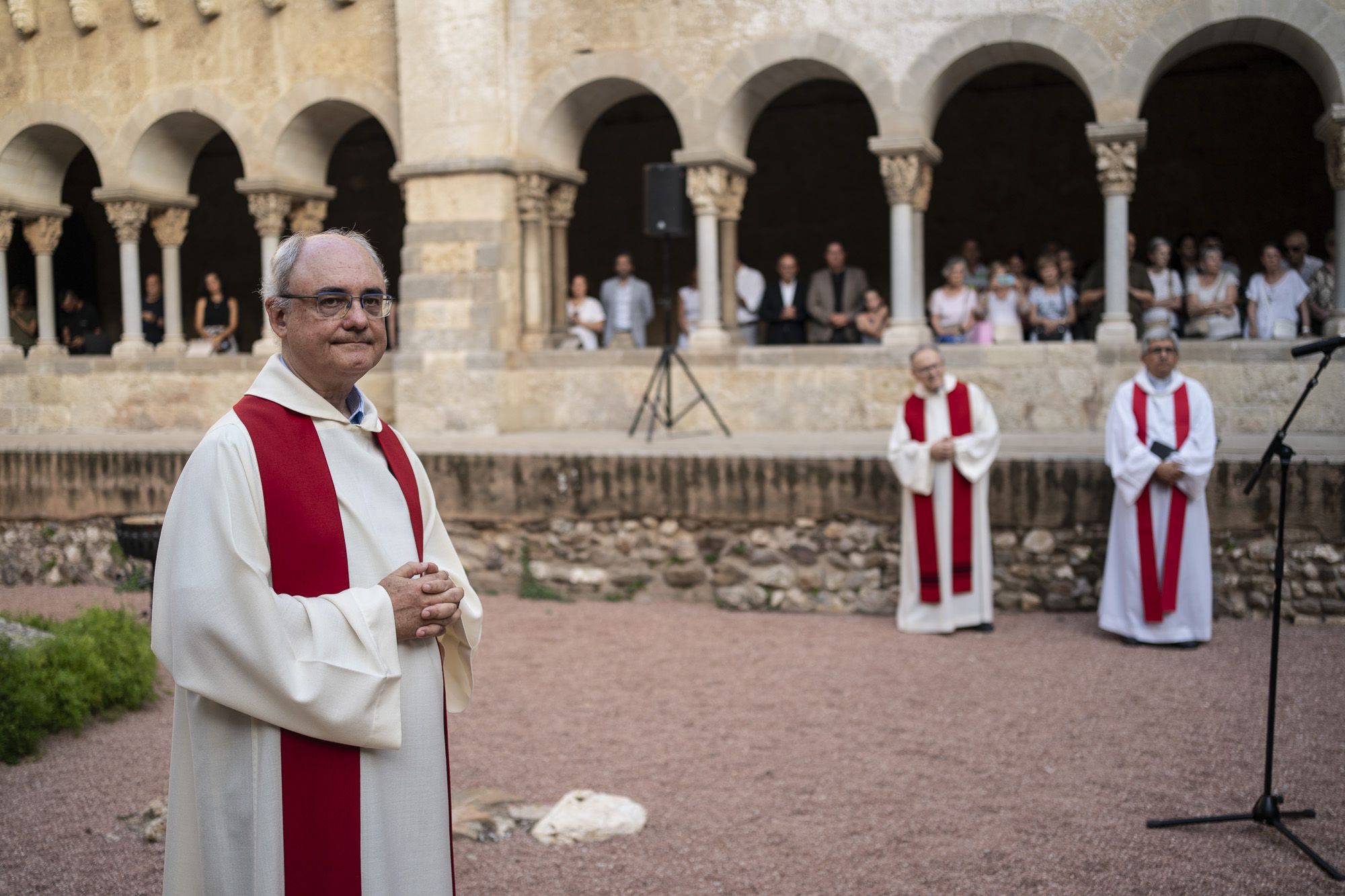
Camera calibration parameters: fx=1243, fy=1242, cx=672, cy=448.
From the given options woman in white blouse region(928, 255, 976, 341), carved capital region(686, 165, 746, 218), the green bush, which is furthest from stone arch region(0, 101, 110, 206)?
woman in white blouse region(928, 255, 976, 341)

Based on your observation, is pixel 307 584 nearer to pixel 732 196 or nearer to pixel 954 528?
pixel 954 528

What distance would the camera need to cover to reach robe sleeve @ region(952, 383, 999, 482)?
705 centimetres

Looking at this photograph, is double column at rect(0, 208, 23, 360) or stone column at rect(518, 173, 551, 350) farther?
double column at rect(0, 208, 23, 360)

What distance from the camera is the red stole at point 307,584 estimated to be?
219cm

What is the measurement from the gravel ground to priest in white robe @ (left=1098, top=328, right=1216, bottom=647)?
20 cm

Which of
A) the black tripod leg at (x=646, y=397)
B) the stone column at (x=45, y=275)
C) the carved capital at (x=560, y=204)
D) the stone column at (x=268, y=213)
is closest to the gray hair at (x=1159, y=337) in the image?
the black tripod leg at (x=646, y=397)

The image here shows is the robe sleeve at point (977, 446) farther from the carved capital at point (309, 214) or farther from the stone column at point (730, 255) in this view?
the carved capital at point (309, 214)

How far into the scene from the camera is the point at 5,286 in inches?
545

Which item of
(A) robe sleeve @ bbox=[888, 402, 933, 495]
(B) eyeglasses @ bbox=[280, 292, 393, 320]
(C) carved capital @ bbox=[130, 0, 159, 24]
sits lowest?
(A) robe sleeve @ bbox=[888, 402, 933, 495]

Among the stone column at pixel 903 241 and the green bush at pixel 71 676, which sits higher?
the stone column at pixel 903 241

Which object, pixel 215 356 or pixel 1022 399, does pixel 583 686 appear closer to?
pixel 1022 399

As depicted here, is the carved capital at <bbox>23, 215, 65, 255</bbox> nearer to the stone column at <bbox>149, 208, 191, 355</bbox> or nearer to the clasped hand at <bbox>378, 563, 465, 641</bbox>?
the stone column at <bbox>149, 208, 191, 355</bbox>

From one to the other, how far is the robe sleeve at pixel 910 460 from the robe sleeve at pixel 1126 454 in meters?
0.97

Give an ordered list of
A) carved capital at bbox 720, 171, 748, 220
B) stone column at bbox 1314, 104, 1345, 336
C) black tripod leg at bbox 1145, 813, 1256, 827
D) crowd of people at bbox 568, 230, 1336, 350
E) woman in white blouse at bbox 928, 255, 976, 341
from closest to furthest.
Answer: black tripod leg at bbox 1145, 813, 1256, 827
stone column at bbox 1314, 104, 1345, 336
crowd of people at bbox 568, 230, 1336, 350
woman in white blouse at bbox 928, 255, 976, 341
carved capital at bbox 720, 171, 748, 220
